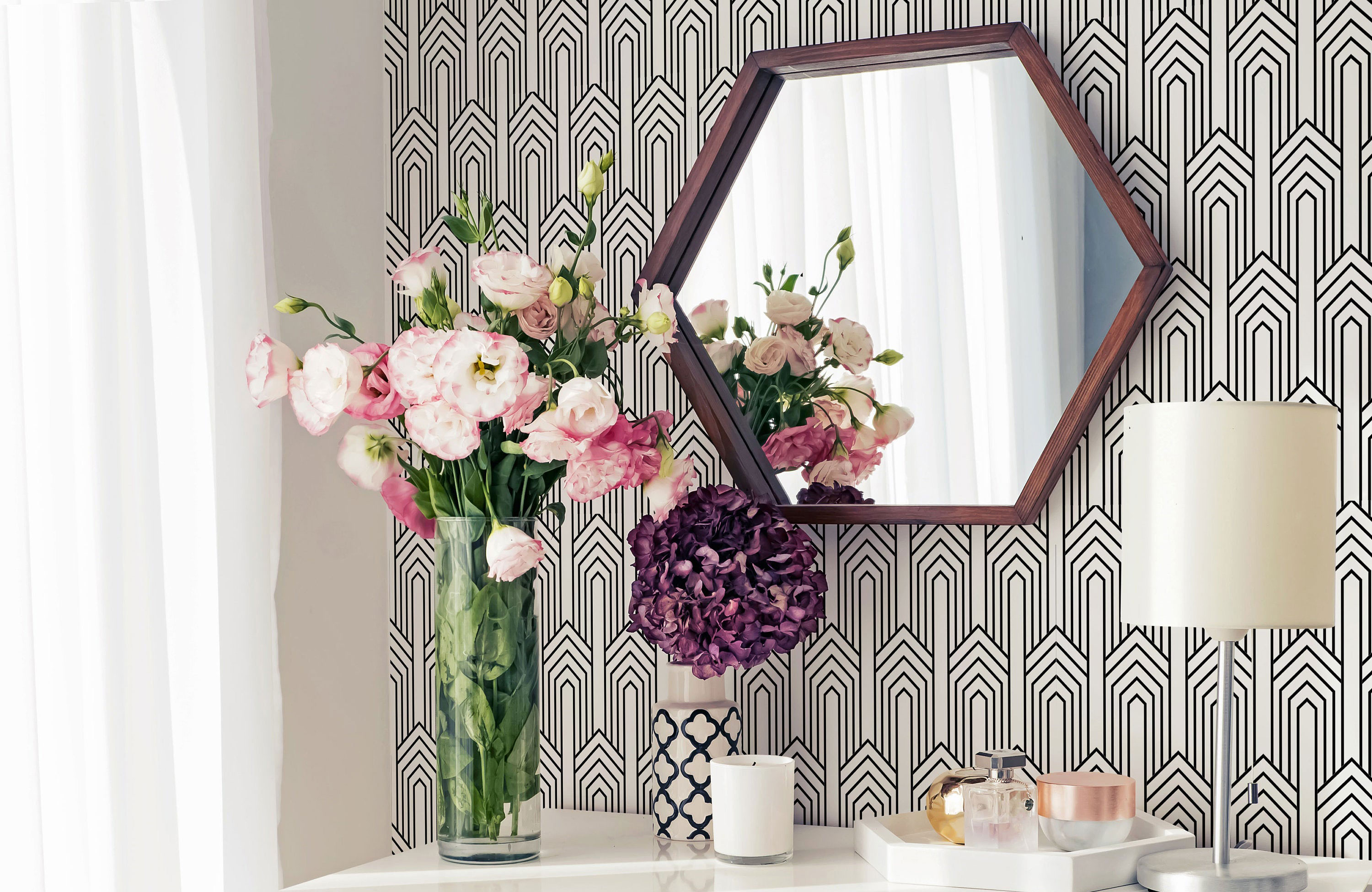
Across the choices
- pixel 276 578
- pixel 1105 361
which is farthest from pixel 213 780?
pixel 1105 361

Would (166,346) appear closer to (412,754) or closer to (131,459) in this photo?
(131,459)

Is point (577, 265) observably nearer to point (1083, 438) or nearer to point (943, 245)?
point (943, 245)

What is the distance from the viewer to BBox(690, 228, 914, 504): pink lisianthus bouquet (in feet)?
4.83

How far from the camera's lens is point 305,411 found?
1241 mm

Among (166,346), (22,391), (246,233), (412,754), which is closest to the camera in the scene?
(22,391)

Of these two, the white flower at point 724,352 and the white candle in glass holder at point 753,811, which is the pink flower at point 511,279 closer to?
the white flower at point 724,352

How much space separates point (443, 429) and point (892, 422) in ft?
1.76

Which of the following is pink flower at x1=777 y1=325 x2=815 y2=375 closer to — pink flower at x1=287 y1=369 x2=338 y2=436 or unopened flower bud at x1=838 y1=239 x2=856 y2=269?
unopened flower bud at x1=838 y1=239 x2=856 y2=269

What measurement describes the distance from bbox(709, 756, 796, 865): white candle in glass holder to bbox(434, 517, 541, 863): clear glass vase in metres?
0.21

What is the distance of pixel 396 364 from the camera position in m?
1.23

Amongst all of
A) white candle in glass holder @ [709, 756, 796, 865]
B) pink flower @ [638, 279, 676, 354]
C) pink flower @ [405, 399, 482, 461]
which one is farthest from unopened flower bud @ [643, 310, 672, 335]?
white candle in glass holder @ [709, 756, 796, 865]

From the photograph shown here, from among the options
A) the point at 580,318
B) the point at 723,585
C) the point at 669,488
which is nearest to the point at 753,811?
the point at 723,585

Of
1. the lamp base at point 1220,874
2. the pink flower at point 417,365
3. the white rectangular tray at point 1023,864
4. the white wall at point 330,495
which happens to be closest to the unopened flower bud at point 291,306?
the pink flower at point 417,365

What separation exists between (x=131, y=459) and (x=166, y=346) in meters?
0.14
